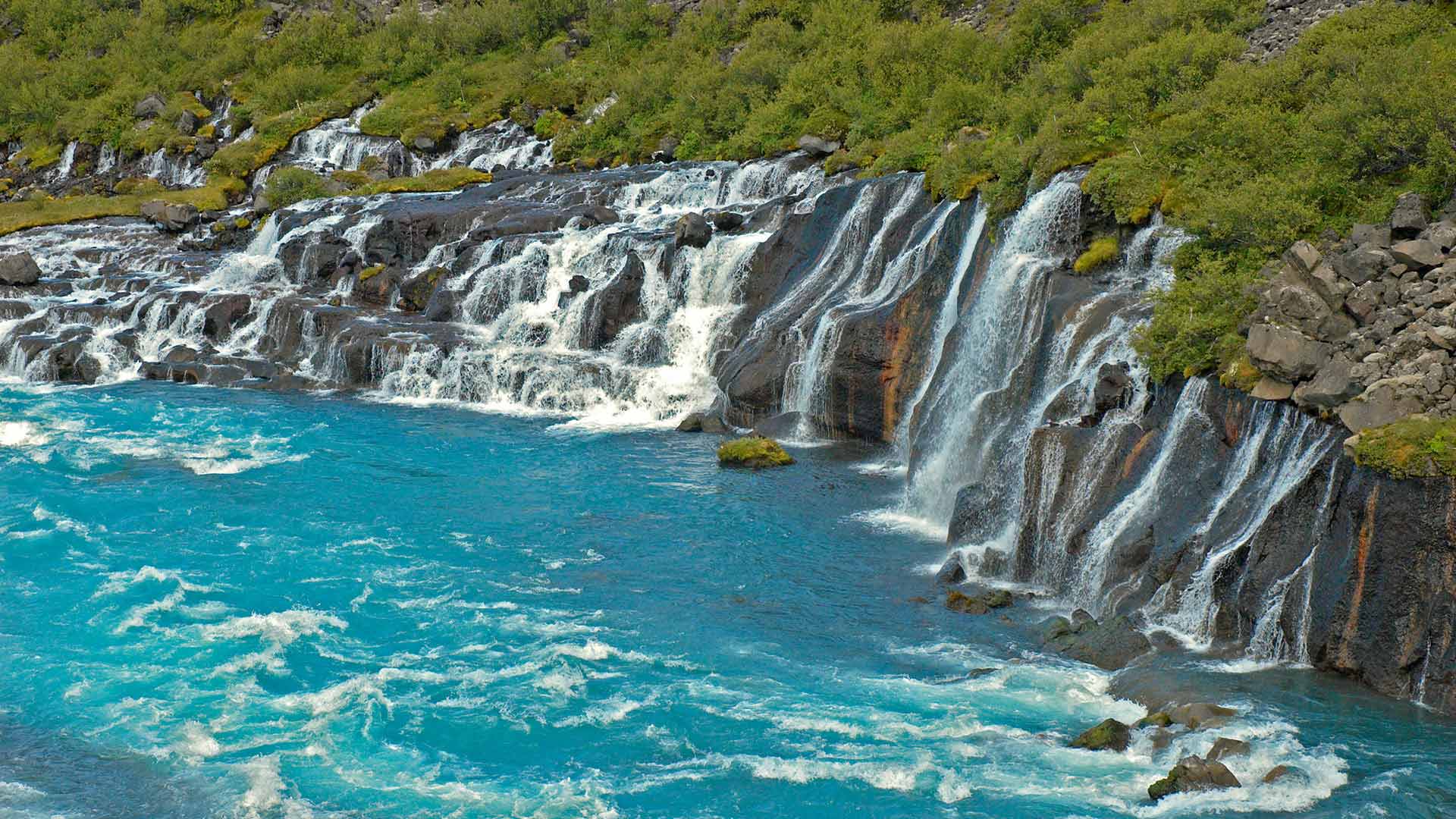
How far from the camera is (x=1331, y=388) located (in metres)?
19.5

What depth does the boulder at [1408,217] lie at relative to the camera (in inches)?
830

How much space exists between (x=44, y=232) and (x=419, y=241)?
73.1 ft

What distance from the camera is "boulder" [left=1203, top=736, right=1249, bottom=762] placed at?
54.0 feet

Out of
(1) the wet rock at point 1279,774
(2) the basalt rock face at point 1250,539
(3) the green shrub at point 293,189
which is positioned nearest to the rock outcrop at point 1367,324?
(2) the basalt rock face at point 1250,539

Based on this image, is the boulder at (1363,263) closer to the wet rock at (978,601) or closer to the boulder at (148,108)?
the wet rock at (978,601)

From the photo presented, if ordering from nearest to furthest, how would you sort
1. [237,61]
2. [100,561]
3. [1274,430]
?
1. [1274,430]
2. [100,561]
3. [237,61]

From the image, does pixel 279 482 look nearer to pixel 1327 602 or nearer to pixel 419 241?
pixel 419 241

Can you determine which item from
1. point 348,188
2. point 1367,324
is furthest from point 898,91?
point 1367,324

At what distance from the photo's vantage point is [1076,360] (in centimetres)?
2656

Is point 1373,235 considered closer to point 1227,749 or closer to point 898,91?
point 1227,749

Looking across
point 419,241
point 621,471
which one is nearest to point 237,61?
point 419,241

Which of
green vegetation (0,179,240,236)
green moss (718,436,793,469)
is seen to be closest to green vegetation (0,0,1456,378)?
green vegetation (0,179,240,236)

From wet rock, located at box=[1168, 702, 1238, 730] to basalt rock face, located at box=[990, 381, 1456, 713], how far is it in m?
2.40

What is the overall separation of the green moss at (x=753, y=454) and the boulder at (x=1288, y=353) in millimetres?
14012
